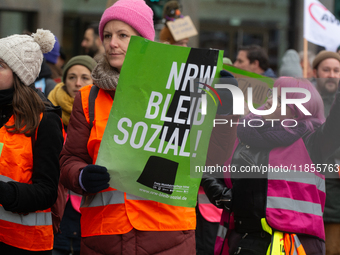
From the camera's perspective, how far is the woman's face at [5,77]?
2.82m

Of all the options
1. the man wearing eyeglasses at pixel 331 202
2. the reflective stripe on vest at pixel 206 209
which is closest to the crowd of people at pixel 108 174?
the reflective stripe on vest at pixel 206 209

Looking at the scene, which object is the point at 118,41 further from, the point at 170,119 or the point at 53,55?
the point at 53,55

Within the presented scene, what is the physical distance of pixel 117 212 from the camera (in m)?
2.57

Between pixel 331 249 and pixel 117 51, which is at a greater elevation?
pixel 117 51

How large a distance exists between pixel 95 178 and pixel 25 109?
0.66 meters

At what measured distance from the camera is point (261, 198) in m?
3.17

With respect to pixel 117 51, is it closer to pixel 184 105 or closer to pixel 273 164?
pixel 184 105

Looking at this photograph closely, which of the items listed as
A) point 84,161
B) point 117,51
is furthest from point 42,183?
point 117,51

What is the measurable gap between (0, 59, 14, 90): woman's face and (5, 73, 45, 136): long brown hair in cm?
2

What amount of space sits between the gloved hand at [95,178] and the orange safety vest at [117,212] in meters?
0.20

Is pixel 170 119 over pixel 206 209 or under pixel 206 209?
over

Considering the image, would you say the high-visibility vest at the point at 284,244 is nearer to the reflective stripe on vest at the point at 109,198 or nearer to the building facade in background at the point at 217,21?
the reflective stripe on vest at the point at 109,198

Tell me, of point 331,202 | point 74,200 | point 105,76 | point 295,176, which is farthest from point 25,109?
point 331,202

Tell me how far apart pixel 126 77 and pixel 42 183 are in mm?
737
